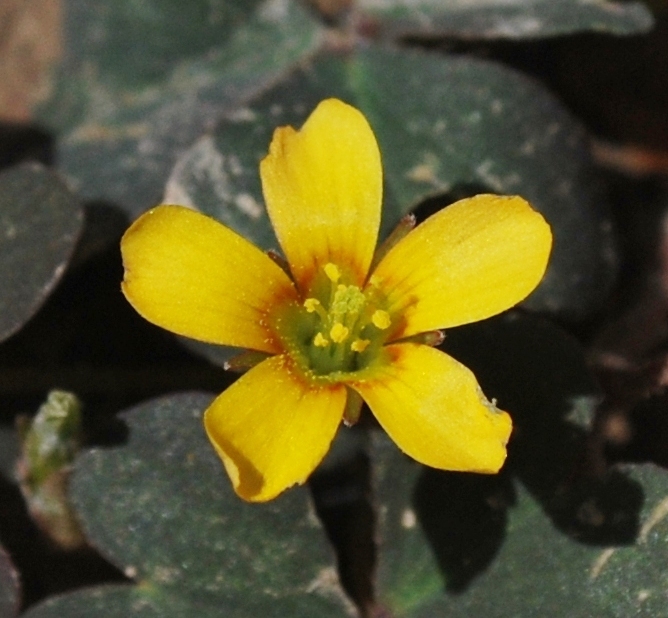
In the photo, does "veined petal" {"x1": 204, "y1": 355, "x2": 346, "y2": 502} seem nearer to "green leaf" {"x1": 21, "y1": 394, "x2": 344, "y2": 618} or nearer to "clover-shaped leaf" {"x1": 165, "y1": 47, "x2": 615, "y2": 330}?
"green leaf" {"x1": 21, "y1": 394, "x2": 344, "y2": 618}

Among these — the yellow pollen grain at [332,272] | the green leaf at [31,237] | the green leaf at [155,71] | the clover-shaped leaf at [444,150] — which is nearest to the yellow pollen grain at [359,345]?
the yellow pollen grain at [332,272]

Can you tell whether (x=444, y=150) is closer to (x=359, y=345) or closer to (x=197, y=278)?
(x=359, y=345)

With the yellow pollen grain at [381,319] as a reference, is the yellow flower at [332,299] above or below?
above

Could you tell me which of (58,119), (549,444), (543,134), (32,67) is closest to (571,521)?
(549,444)

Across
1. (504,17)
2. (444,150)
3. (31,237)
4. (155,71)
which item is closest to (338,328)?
(31,237)

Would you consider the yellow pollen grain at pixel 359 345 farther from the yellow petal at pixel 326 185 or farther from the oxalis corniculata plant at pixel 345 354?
the yellow petal at pixel 326 185

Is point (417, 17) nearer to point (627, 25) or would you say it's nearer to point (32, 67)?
point (627, 25)

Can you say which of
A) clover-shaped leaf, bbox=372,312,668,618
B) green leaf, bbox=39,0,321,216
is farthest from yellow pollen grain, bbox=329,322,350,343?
green leaf, bbox=39,0,321,216
